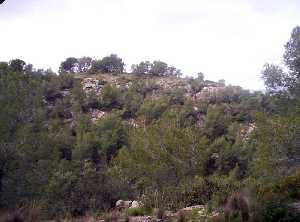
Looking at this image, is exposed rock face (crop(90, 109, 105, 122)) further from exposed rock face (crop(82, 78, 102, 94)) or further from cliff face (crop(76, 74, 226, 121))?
exposed rock face (crop(82, 78, 102, 94))

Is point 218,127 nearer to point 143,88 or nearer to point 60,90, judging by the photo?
point 143,88

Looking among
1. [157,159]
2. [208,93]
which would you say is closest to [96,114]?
[208,93]

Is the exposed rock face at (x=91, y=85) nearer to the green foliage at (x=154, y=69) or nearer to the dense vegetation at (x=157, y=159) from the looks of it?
the green foliage at (x=154, y=69)

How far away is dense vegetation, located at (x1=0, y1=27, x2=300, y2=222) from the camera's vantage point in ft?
42.4

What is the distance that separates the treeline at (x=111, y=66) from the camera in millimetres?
53906

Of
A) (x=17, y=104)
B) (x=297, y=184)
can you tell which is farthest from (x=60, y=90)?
(x=297, y=184)

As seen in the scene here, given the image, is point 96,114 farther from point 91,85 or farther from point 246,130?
point 246,130

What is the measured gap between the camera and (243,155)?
79.7 ft

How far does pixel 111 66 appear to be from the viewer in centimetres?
5600

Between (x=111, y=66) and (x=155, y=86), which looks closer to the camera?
(x=155, y=86)

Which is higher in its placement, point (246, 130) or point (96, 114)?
point (96, 114)

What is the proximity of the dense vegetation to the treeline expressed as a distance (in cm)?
2063

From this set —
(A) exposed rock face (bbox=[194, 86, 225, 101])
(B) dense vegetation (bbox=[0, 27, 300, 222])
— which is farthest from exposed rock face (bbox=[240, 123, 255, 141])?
(A) exposed rock face (bbox=[194, 86, 225, 101])

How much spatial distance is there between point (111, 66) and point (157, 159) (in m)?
37.5
